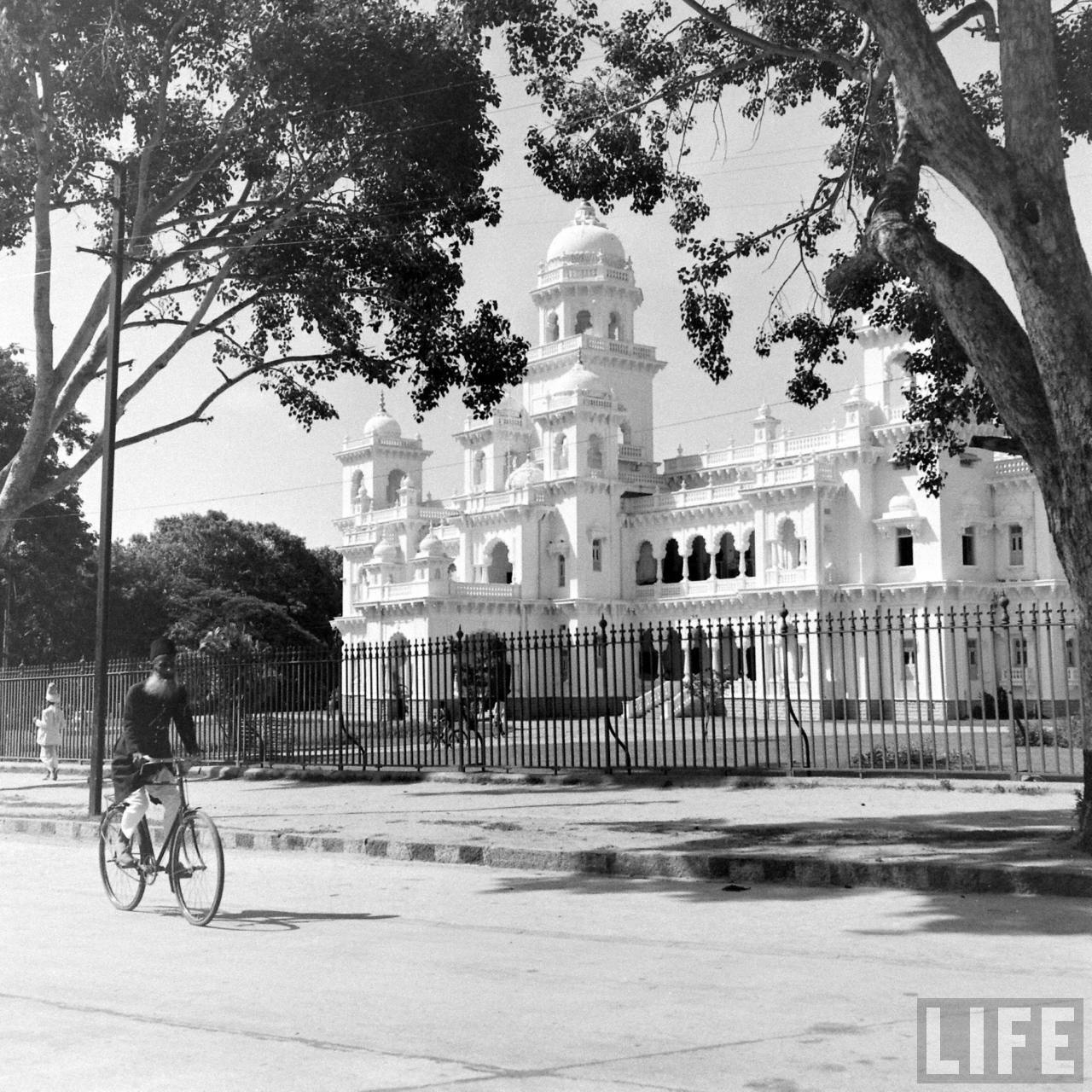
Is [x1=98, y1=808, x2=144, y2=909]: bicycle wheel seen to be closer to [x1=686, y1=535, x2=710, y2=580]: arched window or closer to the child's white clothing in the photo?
the child's white clothing

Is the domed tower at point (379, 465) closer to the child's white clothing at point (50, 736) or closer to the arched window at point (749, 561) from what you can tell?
the arched window at point (749, 561)

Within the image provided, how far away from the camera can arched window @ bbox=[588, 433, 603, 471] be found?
181ft

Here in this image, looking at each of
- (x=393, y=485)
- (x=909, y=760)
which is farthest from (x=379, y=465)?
(x=909, y=760)

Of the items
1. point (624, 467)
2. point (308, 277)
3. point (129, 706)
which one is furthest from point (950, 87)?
point (624, 467)

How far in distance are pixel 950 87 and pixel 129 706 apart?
6.76m

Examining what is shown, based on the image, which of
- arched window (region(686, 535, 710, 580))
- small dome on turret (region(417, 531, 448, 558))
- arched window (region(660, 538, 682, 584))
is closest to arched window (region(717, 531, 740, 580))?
arched window (region(686, 535, 710, 580))

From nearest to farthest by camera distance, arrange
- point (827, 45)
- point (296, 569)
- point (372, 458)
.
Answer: point (827, 45) < point (372, 458) < point (296, 569)

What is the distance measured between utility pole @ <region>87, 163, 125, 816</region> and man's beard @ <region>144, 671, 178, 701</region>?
19.1ft

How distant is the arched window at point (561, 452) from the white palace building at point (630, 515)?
10 cm

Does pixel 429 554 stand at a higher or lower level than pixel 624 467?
lower

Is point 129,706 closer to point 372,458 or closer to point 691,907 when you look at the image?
point 691,907

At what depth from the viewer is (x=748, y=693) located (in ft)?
152

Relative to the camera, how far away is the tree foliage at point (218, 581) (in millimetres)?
58125

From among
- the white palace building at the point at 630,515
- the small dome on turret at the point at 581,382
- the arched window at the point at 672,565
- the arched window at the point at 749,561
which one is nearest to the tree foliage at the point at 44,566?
the white palace building at the point at 630,515
